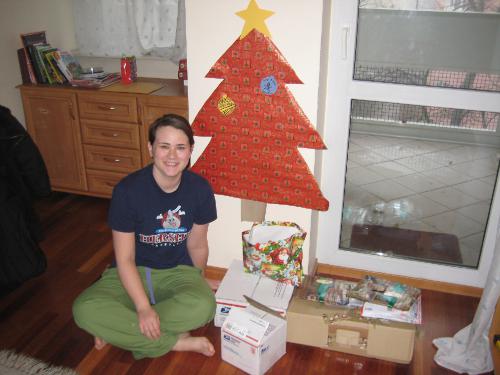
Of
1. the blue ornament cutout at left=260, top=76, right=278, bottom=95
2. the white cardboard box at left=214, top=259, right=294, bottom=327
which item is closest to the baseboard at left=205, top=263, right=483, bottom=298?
the white cardboard box at left=214, top=259, right=294, bottom=327

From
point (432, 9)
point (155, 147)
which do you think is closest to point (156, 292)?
point (155, 147)

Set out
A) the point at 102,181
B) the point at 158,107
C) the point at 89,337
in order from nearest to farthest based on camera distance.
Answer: the point at 89,337
the point at 158,107
the point at 102,181

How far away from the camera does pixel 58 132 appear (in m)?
3.35

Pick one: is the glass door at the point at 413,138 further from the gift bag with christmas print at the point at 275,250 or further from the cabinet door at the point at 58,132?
the cabinet door at the point at 58,132

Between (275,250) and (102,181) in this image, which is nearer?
(275,250)

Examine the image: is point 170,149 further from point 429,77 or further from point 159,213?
point 429,77

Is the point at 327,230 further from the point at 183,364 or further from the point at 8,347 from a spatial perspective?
the point at 8,347

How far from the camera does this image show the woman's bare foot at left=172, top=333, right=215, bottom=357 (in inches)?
85.1

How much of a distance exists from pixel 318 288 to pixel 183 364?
0.64 metres

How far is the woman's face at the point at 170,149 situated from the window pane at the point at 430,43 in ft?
2.81

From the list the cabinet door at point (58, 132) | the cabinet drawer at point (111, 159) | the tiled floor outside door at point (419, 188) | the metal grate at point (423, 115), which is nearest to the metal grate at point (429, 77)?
the metal grate at point (423, 115)

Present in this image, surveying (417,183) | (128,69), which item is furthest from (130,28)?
(417,183)

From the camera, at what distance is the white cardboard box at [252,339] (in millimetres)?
2021

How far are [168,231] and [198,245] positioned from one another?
0.18 metres
